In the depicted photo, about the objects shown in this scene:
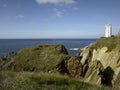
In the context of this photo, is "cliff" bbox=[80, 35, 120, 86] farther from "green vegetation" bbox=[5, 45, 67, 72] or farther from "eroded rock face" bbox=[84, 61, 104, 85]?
"green vegetation" bbox=[5, 45, 67, 72]

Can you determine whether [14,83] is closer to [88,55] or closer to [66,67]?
[66,67]

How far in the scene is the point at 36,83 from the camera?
11.8 m

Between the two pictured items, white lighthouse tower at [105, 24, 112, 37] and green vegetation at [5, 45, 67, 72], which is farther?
white lighthouse tower at [105, 24, 112, 37]

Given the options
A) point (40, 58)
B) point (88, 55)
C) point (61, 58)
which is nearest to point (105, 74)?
point (61, 58)

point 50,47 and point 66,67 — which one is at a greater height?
point 50,47

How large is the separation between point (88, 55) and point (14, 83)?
43419mm

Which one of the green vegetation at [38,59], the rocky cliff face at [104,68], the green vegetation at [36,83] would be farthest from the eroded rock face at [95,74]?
the green vegetation at [36,83]

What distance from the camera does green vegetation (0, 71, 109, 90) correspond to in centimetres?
786

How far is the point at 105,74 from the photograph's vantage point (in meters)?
32.8

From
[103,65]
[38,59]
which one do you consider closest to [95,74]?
[38,59]

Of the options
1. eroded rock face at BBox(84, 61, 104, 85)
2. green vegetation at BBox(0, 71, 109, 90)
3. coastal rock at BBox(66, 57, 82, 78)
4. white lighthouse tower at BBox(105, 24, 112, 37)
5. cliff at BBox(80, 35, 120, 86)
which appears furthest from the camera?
white lighthouse tower at BBox(105, 24, 112, 37)

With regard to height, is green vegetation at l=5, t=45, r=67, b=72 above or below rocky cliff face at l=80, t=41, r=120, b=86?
above

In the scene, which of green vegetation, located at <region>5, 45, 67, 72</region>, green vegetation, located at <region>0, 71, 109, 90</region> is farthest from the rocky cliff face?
green vegetation, located at <region>0, 71, 109, 90</region>

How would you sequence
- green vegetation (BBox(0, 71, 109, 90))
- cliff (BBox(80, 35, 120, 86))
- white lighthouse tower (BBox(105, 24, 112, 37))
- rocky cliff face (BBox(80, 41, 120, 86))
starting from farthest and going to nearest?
white lighthouse tower (BBox(105, 24, 112, 37)) < cliff (BBox(80, 35, 120, 86)) < rocky cliff face (BBox(80, 41, 120, 86)) < green vegetation (BBox(0, 71, 109, 90))
